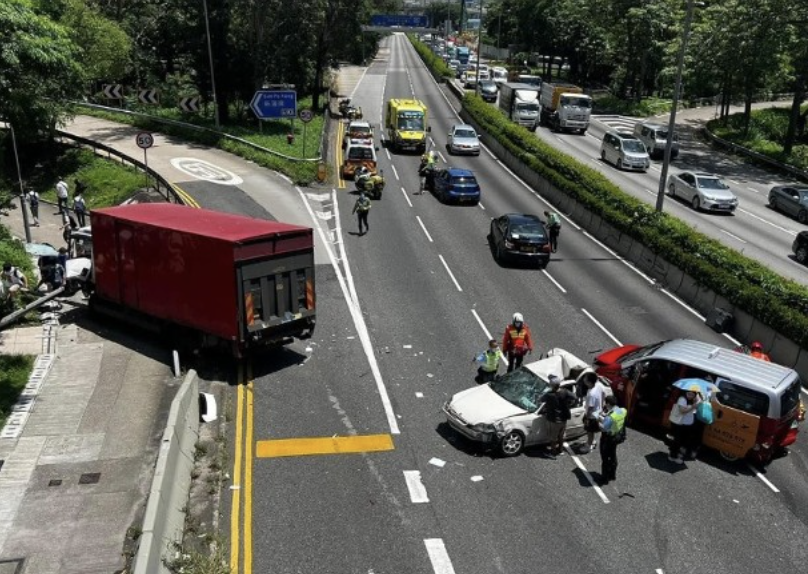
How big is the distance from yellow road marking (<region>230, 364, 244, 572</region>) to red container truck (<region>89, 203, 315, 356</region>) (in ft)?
3.85

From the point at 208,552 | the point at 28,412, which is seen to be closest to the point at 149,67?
the point at 28,412

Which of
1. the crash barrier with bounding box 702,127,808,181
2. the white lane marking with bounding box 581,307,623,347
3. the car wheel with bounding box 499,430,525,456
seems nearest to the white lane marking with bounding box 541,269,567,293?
the white lane marking with bounding box 581,307,623,347

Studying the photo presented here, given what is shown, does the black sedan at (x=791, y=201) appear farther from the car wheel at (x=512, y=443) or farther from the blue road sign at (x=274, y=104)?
the car wheel at (x=512, y=443)

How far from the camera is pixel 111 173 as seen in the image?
37.2 meters

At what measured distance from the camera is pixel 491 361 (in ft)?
53.6

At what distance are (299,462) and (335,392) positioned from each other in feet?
10.2

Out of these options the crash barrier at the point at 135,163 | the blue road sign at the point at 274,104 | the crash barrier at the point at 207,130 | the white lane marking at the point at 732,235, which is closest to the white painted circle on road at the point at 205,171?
the crash barrier at the point at 135,163

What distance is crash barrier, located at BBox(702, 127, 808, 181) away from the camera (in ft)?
150

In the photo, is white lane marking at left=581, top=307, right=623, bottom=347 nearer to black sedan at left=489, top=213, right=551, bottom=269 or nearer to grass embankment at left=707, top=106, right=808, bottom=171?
black sedan at left=489, top=213, right=551, bottom=269

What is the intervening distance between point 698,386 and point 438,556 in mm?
6432

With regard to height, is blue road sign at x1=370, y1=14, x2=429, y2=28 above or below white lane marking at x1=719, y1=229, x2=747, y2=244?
above

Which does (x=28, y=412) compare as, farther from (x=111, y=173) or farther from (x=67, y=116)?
(x=67, y=116)

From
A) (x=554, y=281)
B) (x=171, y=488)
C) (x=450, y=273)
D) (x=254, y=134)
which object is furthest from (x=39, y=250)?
(x=254, y=134)

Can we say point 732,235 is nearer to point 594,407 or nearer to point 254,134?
point 594,407
